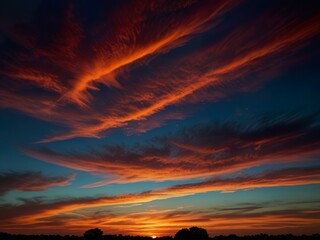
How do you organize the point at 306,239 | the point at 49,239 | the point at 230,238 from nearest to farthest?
1. the point at 306,239
2. the point at 49,239
3. the point at 230,238

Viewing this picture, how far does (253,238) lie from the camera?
3953cm

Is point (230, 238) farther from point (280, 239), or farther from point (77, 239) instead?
point (77, 239)

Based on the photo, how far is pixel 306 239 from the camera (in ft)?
114

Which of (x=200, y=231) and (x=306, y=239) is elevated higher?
(x=200, y=231)

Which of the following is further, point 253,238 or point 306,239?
point 253,238

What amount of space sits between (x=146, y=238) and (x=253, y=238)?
1289 centimetres

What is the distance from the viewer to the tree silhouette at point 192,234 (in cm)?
4497

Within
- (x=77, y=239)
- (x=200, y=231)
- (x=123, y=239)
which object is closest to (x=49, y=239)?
(x=77, y=239)

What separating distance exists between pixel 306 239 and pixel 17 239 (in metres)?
30.1

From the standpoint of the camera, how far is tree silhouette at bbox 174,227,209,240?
148ft

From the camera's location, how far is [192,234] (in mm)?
46938

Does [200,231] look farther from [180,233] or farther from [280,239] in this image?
[280,239]

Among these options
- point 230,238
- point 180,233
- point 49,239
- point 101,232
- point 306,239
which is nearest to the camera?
point 306,239

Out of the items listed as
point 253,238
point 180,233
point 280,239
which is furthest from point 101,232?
point 280,239
